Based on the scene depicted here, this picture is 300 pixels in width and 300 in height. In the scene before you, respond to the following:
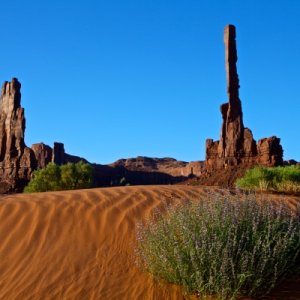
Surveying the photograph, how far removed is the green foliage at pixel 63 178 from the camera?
89.9 ft

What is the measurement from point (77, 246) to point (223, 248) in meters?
2.27

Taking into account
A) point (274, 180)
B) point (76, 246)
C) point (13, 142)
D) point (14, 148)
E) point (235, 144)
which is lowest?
point (76, 246)

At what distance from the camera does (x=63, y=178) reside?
28.5 m

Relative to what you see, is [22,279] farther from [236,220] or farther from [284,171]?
[284,171]

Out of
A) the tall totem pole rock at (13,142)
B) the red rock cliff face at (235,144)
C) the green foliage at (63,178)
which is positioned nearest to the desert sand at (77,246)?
the green foliage at (63,178)

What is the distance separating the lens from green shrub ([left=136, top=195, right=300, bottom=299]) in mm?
5703

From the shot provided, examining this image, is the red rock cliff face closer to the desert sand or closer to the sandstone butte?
the sandstone butte

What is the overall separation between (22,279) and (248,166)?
39282 mm

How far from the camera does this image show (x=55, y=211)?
8.55 metres

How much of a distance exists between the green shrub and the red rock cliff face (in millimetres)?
37682

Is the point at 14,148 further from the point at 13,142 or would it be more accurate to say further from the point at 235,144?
the point at 235,144

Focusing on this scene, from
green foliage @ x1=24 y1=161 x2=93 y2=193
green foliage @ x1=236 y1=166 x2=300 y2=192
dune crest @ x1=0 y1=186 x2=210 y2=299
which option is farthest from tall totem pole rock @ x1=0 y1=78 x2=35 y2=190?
dune crest @ x1=0 y1=186 x2=210 y2=299

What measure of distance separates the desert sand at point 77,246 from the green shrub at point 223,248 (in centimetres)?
28

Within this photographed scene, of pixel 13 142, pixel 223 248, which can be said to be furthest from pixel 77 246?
pixel 13 142
